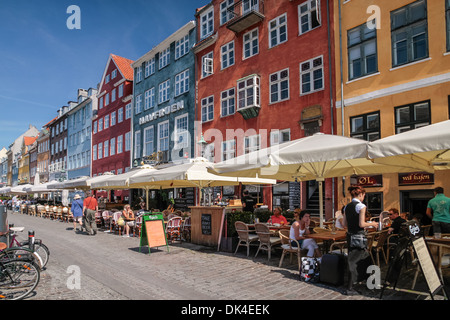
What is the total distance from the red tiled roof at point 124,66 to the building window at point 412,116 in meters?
29.6

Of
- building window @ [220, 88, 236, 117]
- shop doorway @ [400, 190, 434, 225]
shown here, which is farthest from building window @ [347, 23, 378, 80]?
building window @ [220, 88, 236, 117]

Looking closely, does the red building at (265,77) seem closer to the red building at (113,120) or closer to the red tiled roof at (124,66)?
the red building at (113,120)

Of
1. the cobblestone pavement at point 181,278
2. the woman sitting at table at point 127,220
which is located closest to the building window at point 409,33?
the cobblestone pavement at point 181,278

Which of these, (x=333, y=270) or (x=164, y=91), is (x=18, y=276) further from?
(x=164, y=91)

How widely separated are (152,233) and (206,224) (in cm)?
189

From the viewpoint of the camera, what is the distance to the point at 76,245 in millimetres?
12609

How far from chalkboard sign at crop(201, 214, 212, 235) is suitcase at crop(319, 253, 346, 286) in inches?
211

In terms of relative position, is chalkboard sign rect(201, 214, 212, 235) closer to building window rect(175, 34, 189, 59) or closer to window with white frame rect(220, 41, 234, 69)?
window with white frame rect(220, 41, 234, 69)

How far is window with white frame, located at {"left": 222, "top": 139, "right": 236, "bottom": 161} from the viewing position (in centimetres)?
2153

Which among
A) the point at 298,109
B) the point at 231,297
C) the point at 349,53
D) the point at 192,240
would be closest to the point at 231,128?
the point at 298,109

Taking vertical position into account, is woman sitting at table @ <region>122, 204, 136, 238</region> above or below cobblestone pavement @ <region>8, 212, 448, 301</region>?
above

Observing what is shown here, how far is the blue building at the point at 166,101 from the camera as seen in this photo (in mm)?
26317

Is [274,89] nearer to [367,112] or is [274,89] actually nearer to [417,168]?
[367,112]

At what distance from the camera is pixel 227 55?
22.7m
